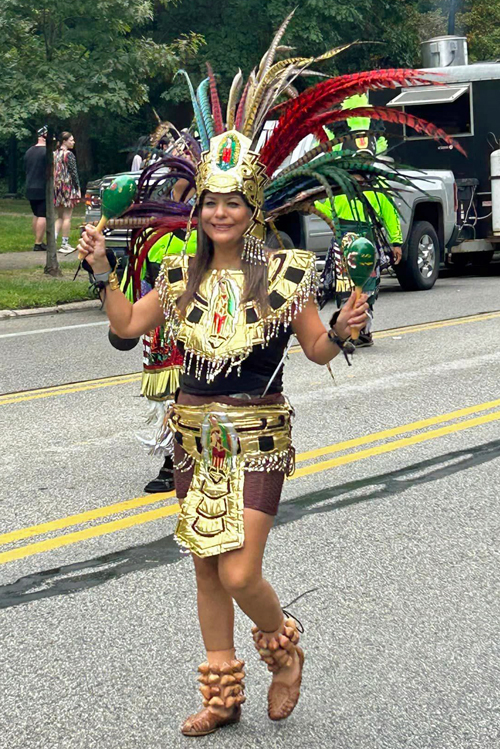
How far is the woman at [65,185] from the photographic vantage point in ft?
62.8

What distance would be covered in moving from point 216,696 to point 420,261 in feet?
42.7

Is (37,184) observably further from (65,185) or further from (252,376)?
(252,376)

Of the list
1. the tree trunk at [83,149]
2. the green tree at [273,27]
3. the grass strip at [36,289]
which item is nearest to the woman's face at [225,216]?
the grass strip at [36,289]

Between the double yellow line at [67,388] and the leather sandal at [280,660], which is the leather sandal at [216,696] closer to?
the leather sandal at [280,660]

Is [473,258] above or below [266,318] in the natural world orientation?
below

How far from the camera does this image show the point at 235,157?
3.73m

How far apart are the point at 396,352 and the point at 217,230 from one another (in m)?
7.57

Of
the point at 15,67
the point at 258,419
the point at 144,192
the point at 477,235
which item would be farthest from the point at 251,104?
the point at 477,235

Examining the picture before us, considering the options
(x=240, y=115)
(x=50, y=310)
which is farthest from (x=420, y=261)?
(x=240, y=115)

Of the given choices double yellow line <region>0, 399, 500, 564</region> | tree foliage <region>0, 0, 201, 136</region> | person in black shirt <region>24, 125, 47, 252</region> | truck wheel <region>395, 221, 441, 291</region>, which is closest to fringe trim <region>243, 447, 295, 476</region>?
double yellow line <region>0, 399, 500, 564</region>

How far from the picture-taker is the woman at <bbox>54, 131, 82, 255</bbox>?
62.8 ft

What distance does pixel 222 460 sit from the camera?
12.0ft

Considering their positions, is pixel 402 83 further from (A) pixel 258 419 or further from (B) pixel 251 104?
(A) pixel 258 419

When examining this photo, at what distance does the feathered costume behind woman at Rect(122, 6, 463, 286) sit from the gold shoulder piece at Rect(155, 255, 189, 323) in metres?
0.22
